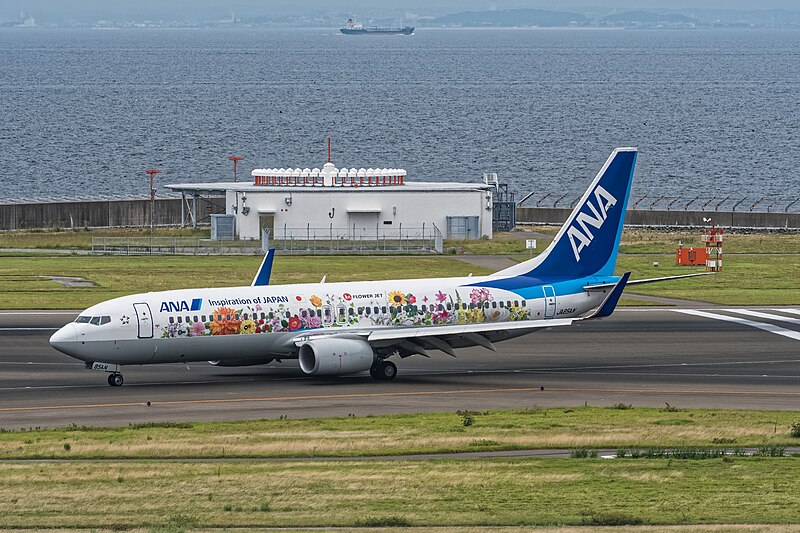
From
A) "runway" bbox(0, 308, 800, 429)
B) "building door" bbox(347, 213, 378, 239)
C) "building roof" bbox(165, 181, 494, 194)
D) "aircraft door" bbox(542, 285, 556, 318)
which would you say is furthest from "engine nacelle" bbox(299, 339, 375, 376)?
"building roof" bbox(165, 181, 494, 194)

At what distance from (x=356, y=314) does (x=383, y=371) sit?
250 cm

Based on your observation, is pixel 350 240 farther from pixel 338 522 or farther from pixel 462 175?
pixel 462 175

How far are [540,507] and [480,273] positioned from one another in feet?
181

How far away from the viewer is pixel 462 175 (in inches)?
7372

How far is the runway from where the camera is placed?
156ft

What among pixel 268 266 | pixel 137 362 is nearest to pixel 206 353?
pixel 137 362

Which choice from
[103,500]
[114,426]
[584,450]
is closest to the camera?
[103,500]

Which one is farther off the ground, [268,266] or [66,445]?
[268,266]

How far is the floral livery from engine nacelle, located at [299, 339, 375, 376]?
1.20 meters

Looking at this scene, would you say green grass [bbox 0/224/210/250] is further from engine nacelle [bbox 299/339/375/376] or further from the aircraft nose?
engine nacelle [bbox 299/339/375/376]

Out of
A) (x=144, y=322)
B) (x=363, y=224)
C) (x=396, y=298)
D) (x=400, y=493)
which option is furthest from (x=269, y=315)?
(x=363, y=224)

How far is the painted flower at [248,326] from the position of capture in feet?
172

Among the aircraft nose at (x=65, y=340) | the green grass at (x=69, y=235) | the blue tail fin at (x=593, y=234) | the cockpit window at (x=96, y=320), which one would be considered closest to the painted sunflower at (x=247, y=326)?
the cockpit window at (x=96, y=320)

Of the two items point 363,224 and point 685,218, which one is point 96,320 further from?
point 685,218
